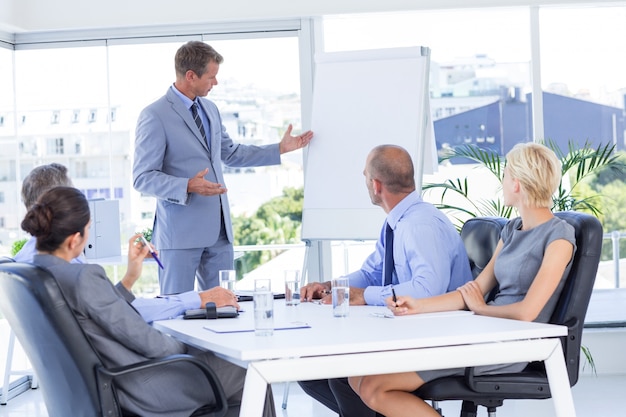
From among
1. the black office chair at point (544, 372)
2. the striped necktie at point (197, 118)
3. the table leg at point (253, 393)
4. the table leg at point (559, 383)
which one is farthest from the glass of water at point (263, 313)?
Result: the striped necktie at point (197, 118)

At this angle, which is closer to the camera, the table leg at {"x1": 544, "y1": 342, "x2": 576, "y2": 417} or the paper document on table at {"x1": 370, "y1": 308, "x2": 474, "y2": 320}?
the table leg at {"x1": 544, "y1": 342, "x2": 576, "y2": 417}

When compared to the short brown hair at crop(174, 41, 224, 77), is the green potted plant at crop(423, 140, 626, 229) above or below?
below

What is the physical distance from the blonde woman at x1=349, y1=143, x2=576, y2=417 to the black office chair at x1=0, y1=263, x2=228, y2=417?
0.62 metres

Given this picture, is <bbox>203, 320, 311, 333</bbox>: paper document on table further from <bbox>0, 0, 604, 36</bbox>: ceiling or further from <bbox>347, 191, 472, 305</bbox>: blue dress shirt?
<bbox>0, 0, 604, 36</bbox>: ceiling

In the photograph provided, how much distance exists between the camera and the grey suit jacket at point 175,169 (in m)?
4.42

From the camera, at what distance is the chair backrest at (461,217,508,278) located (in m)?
3.33

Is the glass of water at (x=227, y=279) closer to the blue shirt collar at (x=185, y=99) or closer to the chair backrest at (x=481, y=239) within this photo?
the chair backrest at (x=481, y=239)

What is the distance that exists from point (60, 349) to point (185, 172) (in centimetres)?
211

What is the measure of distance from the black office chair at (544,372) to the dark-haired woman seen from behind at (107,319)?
23.8 inches

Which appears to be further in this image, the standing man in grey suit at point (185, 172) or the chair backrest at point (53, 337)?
the standing man in grey suit at point (185, 172)

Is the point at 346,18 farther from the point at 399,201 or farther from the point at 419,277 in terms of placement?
the point at 419,277

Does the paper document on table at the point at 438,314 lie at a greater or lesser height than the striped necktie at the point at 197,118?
lesser

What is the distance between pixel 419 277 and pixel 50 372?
1.25 meters

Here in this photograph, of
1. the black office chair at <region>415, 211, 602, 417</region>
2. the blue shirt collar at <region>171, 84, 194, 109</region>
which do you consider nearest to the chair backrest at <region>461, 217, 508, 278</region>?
the black office chair at <region>415, 211, 602, 417</region>
